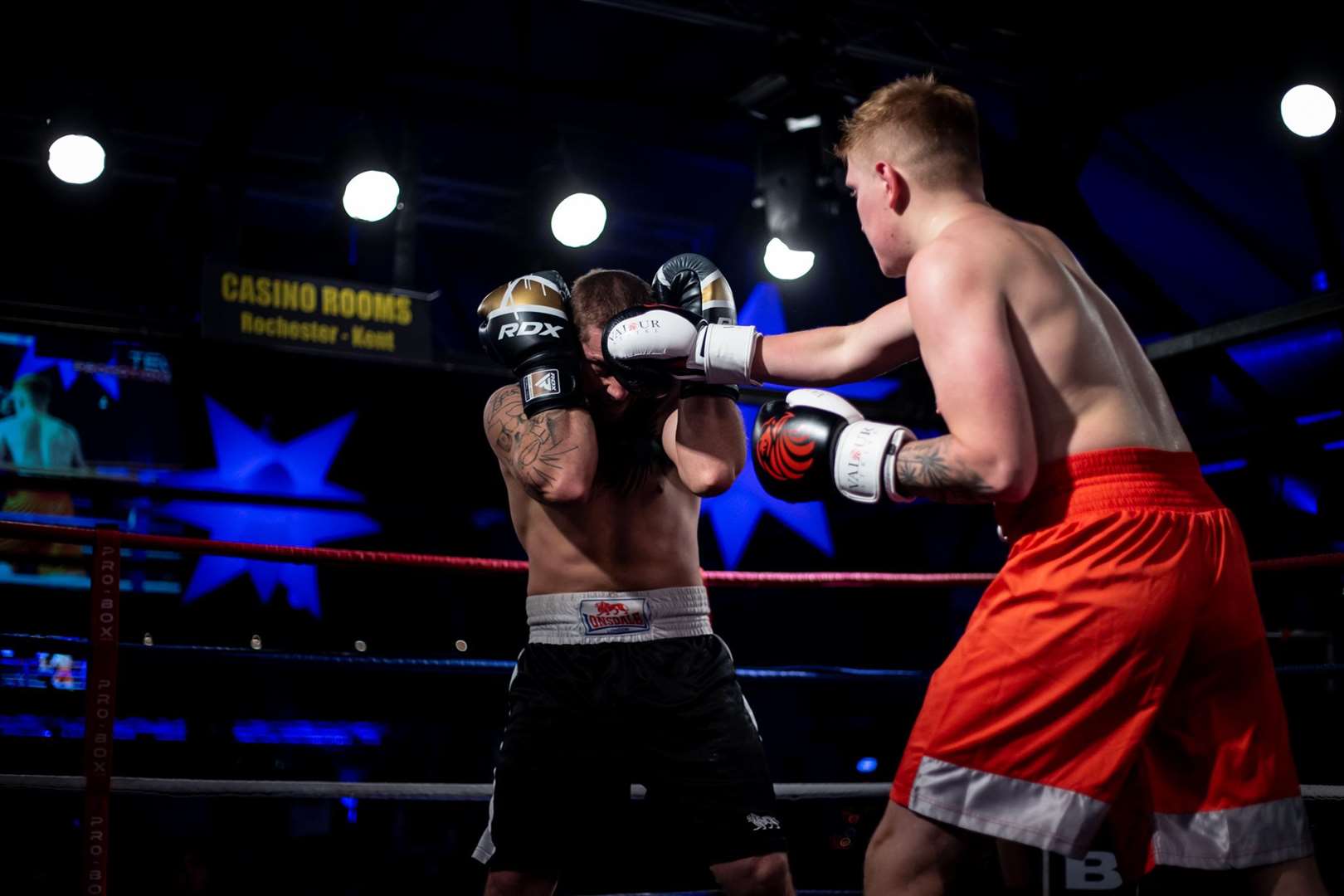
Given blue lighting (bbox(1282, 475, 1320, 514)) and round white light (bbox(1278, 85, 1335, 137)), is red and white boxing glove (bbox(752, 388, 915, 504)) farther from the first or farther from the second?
blue lighting (bbox(1282, 475, 1320, 514))

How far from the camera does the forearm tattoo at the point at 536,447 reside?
211 cm

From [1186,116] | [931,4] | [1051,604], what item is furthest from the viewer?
[1186,116]

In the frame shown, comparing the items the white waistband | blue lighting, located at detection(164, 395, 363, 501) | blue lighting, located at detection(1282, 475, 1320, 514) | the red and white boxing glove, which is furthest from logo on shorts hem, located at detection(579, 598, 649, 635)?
blue lighting, located at detection(1282, 475, 1320, 514)

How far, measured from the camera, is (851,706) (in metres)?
7.79

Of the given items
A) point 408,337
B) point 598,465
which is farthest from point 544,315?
point 408,337

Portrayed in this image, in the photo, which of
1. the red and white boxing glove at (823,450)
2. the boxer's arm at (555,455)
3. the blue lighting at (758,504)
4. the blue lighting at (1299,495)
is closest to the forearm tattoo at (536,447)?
the boxer's arm at (555,455)

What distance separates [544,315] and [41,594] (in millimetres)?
5484

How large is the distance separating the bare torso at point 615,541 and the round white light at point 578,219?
308cm

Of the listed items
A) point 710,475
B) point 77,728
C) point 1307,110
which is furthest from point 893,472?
point 77,728

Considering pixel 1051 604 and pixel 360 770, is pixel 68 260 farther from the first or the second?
pixel 1051 604

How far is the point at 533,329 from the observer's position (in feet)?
7.16

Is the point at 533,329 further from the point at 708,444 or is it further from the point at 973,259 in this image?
the point at 973,259

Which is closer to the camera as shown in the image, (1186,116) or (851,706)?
(1186,116)

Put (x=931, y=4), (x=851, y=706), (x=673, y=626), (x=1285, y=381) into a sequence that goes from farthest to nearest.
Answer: (x=851, y=706)
(x=1285, y=381)
(x=931, y=4)
(x=673, y=626)
